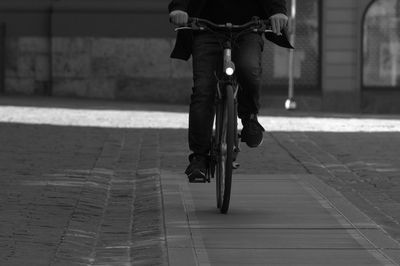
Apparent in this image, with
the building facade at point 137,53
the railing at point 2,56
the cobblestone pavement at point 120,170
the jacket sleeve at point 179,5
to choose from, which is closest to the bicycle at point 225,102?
the jacket sleeve at point 179,5

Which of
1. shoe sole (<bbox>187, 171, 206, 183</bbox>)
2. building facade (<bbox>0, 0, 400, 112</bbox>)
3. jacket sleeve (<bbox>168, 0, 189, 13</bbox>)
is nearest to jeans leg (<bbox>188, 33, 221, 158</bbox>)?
shoe sole (<bbox>187, 171, 206, 183</bbox>)

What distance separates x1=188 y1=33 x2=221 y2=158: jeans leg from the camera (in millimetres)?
8578

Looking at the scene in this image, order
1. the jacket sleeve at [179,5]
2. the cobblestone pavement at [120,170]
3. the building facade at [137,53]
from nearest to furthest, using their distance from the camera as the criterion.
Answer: the cobblestone pavement at [120,170] < the jacket sleeve at [179,5] < the building facade at [137,53]

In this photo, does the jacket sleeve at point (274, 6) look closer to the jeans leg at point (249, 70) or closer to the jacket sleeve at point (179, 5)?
the jeans leg at point (249, 70)

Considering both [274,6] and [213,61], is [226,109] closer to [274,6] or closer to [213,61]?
[213,61]

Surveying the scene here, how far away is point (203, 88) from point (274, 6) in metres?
0.67

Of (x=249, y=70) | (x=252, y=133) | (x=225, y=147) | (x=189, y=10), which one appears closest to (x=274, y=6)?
(x=249, y=70)

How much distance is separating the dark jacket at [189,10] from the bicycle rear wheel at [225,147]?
45 centimetres

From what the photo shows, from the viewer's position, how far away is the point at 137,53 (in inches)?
1071

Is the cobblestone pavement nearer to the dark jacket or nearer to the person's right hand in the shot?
the dark jacket

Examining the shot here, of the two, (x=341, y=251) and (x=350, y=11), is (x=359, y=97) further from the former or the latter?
(x=341, y=251)

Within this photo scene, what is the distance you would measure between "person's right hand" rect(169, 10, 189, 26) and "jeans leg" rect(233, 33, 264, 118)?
418mm

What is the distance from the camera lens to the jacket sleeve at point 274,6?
335 inches

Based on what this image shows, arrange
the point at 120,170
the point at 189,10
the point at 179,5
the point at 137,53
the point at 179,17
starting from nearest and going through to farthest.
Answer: the point at 179,17, the point at 179,5, the point at 189,10, the point at 120,170, the point at 137,53
